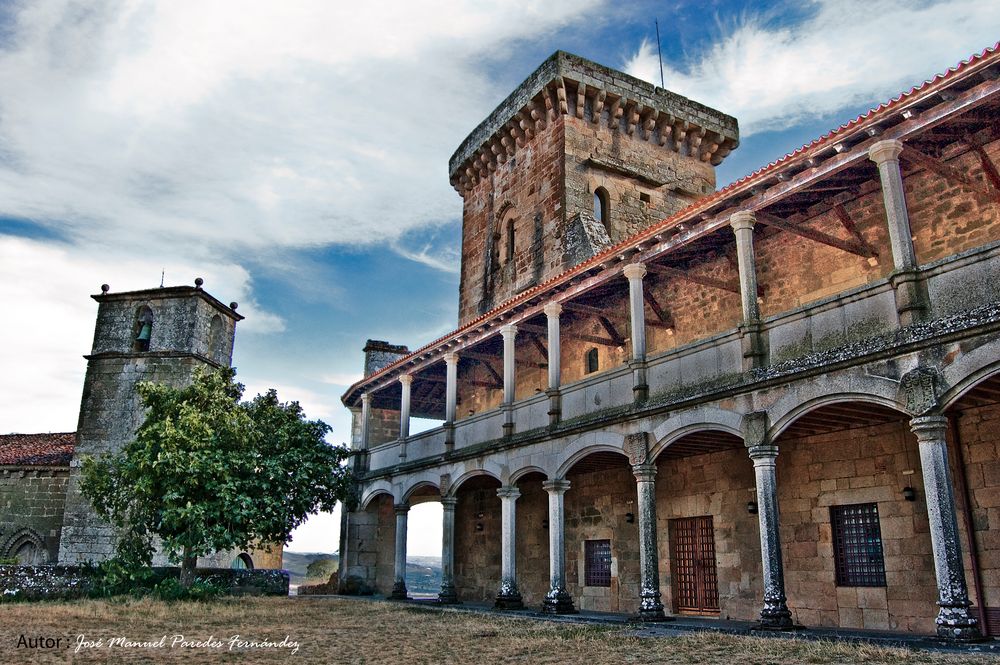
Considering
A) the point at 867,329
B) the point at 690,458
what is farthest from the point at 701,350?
the point at 690,458

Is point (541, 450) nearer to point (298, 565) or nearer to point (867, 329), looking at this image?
point (867, 329)

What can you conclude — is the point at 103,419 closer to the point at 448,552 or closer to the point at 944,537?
the point at 448,552

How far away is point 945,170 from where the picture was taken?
11.7 meters

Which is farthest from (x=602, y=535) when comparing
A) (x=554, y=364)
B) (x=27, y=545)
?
(x=27, y=545)

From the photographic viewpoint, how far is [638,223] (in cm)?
2517

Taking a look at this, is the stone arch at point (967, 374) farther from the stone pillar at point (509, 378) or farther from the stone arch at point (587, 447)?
the stone pillar at point (509, 378)

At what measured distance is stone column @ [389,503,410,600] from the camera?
864 inches

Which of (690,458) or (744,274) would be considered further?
(690,458)

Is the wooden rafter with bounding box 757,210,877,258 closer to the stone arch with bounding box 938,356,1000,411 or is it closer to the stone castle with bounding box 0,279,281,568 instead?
the stone arch with bounding box 938,356,1000,411

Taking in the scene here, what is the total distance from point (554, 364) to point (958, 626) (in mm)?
9225

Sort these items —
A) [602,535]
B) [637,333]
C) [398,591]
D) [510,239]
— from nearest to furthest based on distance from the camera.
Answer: [637,333], [602,535], [398,591], [510,239]

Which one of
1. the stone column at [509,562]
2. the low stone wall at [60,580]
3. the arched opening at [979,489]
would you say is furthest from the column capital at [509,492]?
the arched opening at [979,489]

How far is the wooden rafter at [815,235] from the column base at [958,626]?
20.9ft

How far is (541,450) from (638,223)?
11.1 meters
